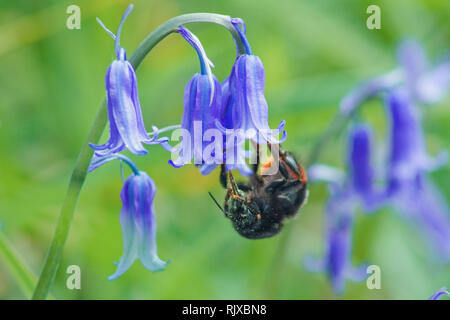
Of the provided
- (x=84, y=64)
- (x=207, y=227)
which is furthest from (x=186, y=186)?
(x=84, y=64)

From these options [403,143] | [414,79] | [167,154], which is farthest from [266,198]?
[414,79]

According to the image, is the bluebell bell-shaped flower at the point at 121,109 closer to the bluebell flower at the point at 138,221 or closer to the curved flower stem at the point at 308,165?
the bluebell flower at the point at 138,221

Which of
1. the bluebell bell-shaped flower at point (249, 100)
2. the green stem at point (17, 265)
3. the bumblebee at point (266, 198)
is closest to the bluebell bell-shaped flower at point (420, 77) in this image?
the bumblebee at point (266, 198)

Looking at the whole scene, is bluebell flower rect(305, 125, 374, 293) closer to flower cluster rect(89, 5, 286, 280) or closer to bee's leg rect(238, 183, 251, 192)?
bee's leg rect(238, 183, 251, 192)

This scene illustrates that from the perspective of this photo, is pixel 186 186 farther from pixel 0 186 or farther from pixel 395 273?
pixel 395 273

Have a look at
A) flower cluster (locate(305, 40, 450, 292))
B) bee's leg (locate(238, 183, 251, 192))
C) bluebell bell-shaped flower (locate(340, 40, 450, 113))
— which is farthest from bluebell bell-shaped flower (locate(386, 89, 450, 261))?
bee's leg (locate(238, 183, 251, 192))
